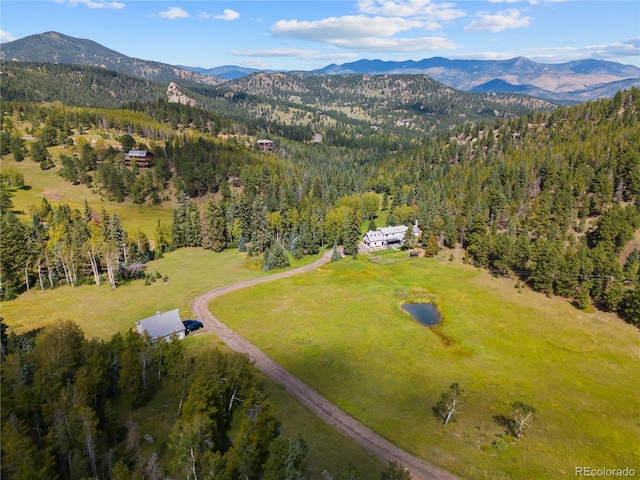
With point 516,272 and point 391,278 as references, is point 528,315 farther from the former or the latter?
point 391,278

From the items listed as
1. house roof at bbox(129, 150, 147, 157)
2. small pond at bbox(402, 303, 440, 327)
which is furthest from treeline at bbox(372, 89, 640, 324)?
house roof at bbox(129, 150, 147, 157)

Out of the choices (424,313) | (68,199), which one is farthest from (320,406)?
(68,199)

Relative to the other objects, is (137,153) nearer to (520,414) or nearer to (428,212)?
(428,212)

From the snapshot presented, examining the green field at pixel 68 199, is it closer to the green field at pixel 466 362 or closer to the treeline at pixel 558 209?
the green field at pixel 466 362

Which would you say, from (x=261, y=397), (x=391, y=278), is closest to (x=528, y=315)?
(x=391, y=278)

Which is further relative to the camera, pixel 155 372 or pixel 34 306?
pixel 34 306

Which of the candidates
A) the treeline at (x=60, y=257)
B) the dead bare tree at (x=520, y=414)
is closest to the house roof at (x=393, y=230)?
the treeline at (x=60, y=257)
